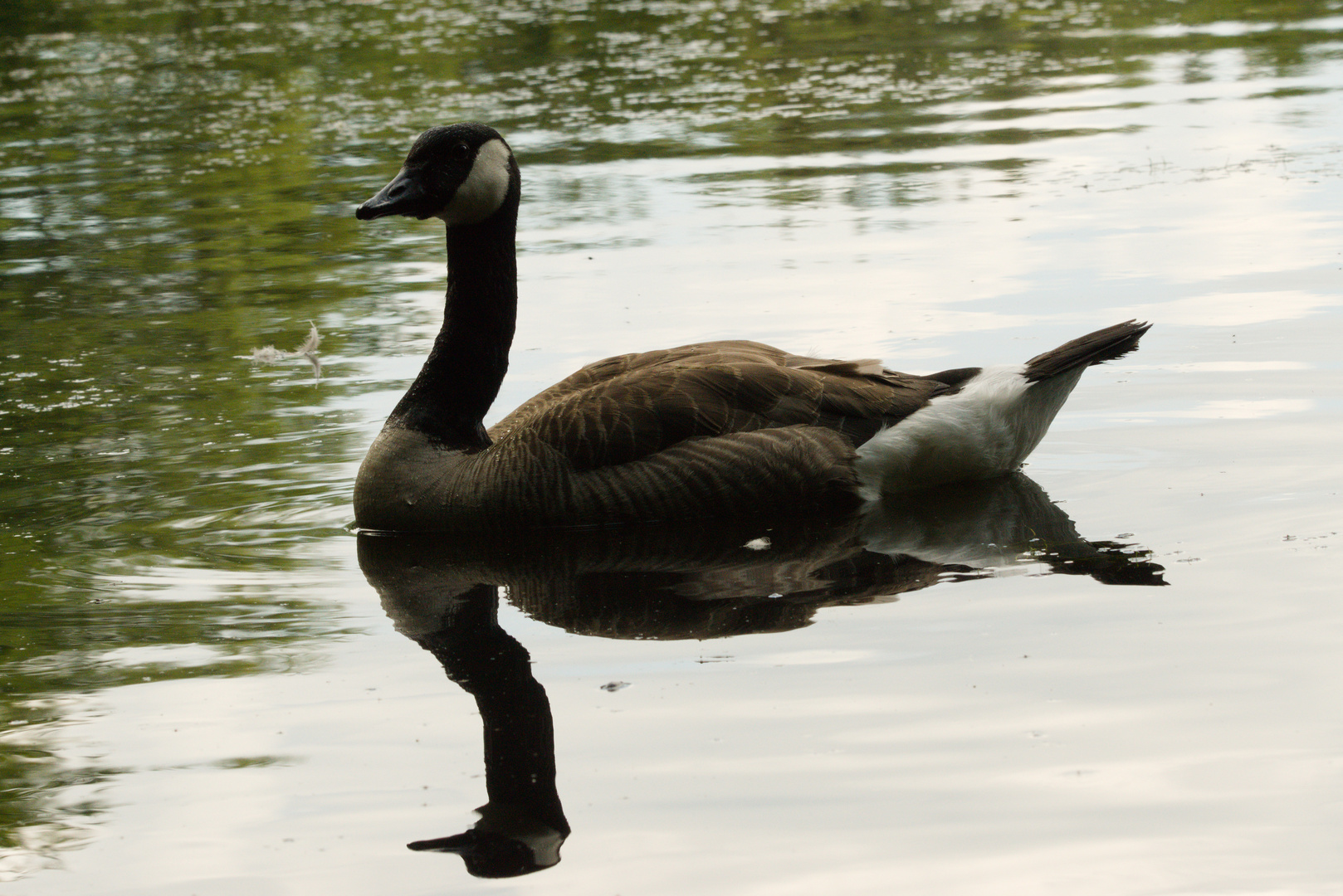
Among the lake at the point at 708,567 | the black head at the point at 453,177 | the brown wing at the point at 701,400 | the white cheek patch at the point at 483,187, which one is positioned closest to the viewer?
the lake at the point at 708,567

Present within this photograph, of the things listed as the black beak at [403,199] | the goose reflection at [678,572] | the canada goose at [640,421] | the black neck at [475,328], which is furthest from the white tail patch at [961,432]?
the black beak at [403,199]

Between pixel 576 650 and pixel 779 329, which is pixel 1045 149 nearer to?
pixel 779 329

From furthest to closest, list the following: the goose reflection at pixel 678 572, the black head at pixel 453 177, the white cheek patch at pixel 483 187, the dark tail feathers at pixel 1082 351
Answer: the white cheek patch at pixel 483 187
the black head at pixel 453 177
the dark tail feathers at pixel 1082 351
the goose reflection at pixel 678 572

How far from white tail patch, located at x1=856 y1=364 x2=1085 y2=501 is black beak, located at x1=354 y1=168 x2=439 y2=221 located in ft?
8.13

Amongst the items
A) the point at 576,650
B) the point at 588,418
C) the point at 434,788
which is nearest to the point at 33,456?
the point at 588,418

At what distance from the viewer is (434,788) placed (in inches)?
202

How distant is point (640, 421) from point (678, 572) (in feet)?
3.04

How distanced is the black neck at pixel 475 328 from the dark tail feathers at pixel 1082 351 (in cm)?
263

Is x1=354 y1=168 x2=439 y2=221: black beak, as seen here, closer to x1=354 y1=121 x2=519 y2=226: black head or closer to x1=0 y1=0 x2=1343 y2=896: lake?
x1=354 y1=121 x2=519 y2=226: black head

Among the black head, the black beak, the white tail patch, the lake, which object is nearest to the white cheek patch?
the black head

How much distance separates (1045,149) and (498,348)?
388 inches

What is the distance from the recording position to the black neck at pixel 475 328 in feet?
27.3

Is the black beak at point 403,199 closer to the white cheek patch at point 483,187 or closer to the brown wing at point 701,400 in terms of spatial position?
the white cheek patch at point 483,187

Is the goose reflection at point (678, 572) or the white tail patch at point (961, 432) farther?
the white tail patch at point (961, 432)
